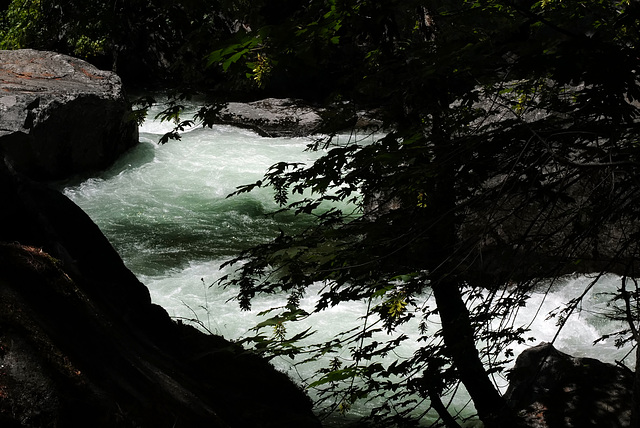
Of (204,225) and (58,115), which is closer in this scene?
(204,225)

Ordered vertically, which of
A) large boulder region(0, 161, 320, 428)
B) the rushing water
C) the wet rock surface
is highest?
the wet rock surface

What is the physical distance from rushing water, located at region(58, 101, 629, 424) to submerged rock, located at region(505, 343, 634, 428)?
67cm

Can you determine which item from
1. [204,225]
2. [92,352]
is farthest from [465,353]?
[204,225]

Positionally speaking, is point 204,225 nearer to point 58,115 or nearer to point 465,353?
point 58,115

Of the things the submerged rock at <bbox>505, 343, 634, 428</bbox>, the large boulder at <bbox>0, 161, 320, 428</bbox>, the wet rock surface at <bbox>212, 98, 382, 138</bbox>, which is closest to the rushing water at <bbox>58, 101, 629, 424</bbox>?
the wet rock surface at <bbox>212, 98, 382, 138</bbox>

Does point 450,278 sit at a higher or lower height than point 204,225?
lower

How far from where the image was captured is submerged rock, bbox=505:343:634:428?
11.4 feet

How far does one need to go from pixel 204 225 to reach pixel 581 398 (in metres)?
5.55

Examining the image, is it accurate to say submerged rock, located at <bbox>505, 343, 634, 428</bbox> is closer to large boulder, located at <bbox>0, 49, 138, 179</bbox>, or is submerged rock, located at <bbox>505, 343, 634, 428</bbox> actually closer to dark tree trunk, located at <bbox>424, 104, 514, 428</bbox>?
dark tree trunk, located at <bbox>424, 104, 514, 428</bbox>

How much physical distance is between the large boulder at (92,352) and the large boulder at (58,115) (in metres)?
5.75

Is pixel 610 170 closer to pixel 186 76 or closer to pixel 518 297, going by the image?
pixel 518 297

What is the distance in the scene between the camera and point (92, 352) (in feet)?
6.62

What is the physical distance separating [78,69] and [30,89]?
1696 millimetres

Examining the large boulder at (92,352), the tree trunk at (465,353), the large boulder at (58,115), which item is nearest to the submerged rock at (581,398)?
the tree trunk at (465,353)
